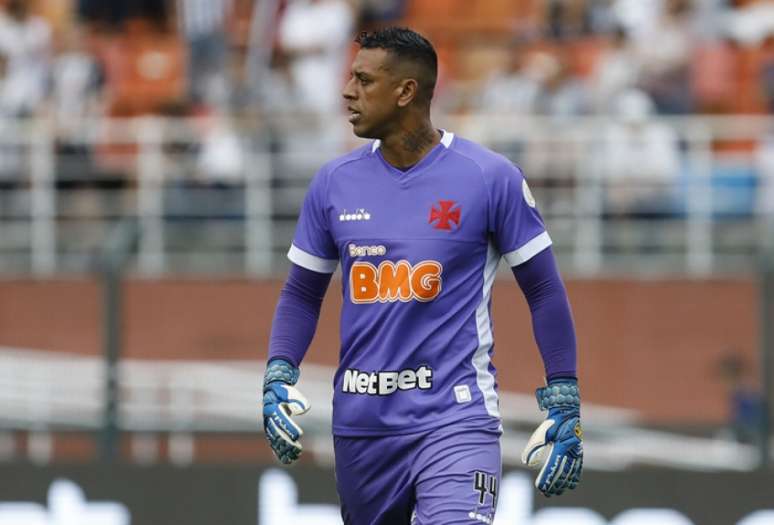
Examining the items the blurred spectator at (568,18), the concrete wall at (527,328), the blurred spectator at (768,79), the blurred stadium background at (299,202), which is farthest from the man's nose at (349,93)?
the blurred spectator at (568,18)

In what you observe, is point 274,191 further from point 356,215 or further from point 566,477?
point 566,477

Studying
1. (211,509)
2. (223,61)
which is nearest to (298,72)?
(223,61)

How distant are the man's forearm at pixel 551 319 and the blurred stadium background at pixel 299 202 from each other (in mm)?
4070

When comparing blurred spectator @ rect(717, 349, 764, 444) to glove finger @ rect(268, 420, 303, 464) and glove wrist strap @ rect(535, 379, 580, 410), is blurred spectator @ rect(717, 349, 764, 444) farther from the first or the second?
glove finger @ rect(268, 420, 303, 464)

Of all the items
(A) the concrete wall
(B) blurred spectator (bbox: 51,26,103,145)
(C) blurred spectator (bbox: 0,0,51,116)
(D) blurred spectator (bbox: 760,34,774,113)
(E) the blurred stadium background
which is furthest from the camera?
(C) blurred spectator (bbox: 0,0,51,116)

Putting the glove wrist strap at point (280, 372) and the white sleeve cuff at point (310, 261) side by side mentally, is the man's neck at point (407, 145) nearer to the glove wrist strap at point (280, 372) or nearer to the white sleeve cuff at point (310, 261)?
the white sleeve cuff at point (310, 261)

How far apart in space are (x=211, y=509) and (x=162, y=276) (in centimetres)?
450

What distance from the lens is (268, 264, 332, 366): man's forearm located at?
597cm

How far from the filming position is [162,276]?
13203 mm

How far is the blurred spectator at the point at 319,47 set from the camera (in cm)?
1464

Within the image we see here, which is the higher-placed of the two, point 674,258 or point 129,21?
point 129,21

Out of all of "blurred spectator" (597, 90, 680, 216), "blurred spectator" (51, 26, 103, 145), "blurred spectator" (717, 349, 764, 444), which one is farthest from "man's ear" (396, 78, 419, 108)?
"blurred spectator" (51, 26, 103, 145)

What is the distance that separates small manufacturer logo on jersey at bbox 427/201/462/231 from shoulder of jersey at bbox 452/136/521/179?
0.15 metres

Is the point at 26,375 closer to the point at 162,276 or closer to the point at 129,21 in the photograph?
the point at 162,276
